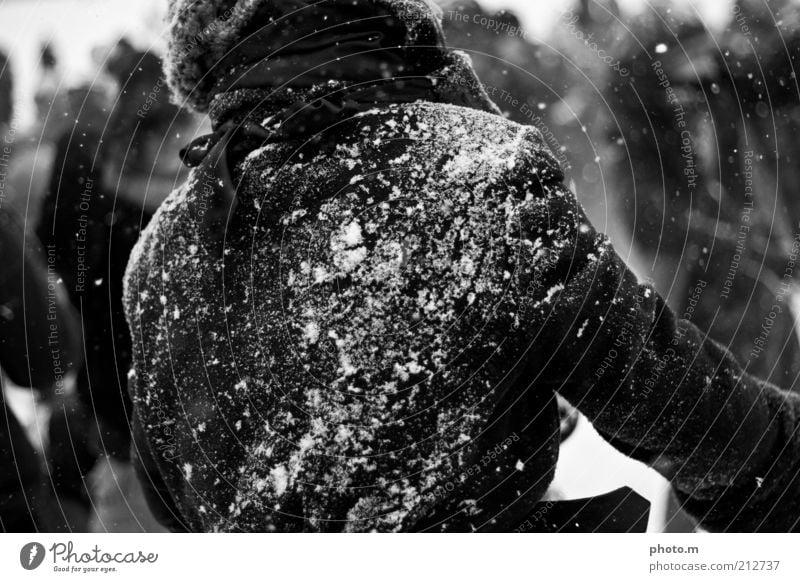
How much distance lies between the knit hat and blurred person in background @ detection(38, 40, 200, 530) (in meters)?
0.47

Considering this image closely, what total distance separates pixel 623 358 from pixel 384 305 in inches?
6.9

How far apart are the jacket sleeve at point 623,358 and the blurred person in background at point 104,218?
72cm

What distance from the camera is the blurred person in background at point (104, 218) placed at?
3.01 ft

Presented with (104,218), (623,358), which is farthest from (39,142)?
(623,358)

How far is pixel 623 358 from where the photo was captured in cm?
42

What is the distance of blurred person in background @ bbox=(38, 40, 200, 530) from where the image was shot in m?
0.92

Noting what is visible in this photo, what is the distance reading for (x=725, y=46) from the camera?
96 centimetres
